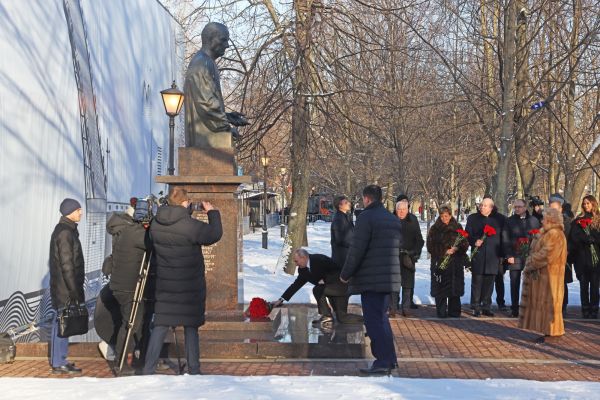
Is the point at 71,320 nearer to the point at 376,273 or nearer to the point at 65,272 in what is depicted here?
the point at 65,272

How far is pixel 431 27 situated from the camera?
19688 mm

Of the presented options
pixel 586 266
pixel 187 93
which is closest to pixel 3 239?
pixel 187 93

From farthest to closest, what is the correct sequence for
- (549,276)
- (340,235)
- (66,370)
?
(340,235) → (549,276) → (66,370)

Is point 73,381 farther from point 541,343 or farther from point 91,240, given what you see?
point 91,240

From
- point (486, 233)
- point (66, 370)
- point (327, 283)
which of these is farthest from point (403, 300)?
point (66, 370)

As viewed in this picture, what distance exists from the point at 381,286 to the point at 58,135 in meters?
6.76

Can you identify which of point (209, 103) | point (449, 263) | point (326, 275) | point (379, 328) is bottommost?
point (379, 328)

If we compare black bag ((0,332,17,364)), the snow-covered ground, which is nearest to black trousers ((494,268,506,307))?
the snow-covered ground

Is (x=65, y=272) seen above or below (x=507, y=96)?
below

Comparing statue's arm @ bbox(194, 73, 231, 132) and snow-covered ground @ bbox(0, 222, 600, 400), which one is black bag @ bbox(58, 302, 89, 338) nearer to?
snow-covered ground @ bbox(0, 222, 600, 400)

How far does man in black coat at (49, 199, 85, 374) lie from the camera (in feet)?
27.3

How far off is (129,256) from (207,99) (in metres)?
3.26

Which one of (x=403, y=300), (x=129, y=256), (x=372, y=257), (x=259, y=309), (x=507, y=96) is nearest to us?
(x=372, y=257)

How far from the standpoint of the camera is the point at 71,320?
8.30m
